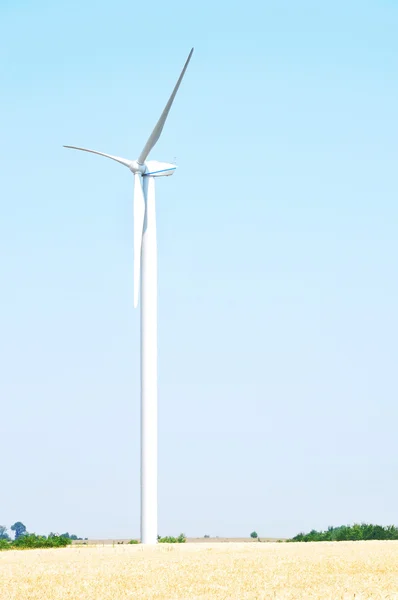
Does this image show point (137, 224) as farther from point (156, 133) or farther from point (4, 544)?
point (4, 544)

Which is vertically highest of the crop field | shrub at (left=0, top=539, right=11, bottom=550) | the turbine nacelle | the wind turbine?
the turbine nacelle

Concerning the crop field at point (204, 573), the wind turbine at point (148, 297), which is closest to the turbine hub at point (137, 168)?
the wind turbine at point (148, 297)

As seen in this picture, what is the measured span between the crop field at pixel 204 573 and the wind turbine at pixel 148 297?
6.92 meters

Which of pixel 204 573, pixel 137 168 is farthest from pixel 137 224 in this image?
pixel 204 573

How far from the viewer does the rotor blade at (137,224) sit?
186 ft

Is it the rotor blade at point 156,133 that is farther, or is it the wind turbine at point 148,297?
the rotor blade at point 156,133

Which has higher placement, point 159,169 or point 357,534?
point 159,169

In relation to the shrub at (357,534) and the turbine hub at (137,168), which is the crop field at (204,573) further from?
the turbine hub at (137,168)

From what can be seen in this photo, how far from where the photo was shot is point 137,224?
5872 cm

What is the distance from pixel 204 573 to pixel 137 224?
84.7 ft

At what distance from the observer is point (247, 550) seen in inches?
1876

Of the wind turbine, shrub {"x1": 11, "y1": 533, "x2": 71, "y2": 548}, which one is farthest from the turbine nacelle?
shrub {"x1": 11, "y1": 533, "x2": 71, "y2": 548}

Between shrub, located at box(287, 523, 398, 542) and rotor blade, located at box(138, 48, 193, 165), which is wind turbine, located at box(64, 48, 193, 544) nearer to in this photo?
rotor blade, located at box(138, 48, 193, 165)

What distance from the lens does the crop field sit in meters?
32.6
